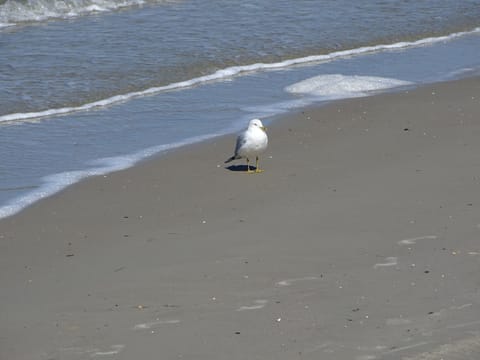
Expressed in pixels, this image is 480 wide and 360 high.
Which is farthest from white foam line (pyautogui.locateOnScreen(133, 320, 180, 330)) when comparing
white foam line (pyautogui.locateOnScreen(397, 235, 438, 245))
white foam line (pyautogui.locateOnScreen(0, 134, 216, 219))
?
white foam line (pyautogui.locateOnScreen(0, 134, 216, 219))

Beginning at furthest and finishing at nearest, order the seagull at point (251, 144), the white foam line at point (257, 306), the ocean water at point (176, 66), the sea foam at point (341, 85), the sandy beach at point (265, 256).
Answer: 1. the sea foam at point (341, 85)
2. the ocean water at point (176, 66)
3. the seagull at point (251, 144)
4. the white foam line at point (257, 306)
5. the sandy beach at point (265, 256)

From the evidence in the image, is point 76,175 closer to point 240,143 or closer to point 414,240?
point 240,143

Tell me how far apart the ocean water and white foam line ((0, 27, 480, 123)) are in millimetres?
21

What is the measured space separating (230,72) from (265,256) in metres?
6.72

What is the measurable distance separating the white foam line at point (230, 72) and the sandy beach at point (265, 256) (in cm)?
227

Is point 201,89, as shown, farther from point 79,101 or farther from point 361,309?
point 361,309

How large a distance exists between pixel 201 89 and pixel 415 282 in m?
6.58

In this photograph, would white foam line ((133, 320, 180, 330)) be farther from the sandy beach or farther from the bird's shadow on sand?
the bird's shadow on sand

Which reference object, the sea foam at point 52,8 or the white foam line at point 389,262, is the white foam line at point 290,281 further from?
the sea foam at point 52,8

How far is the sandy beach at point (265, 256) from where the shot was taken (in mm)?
5488

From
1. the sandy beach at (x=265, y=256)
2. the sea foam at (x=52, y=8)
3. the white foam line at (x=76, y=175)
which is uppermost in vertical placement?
the sandy beach at (x=265, y=256)

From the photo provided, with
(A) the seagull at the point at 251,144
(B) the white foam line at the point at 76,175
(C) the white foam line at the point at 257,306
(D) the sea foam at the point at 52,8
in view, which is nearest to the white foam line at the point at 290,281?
(C) the white foam line at the point at 257,306

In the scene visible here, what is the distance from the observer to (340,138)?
9.76 meters

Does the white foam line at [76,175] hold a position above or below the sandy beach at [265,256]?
below
